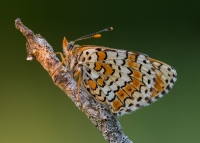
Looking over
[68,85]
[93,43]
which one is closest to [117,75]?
[68,85]

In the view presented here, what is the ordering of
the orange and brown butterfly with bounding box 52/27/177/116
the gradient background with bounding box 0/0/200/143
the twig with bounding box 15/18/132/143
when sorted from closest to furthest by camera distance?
the twig with bounding box 15/18/132/143 → the orange and brown butterfly with bounding box 52/27/177/116 → the gradient background with bounding box 0/0/200/143

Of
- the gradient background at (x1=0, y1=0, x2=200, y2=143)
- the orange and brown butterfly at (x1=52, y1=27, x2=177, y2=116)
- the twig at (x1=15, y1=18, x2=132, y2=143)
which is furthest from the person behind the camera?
the gradient background at (x1=0, y1=0, x2=200, y2=143)

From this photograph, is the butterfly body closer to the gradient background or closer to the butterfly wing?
the butterfly wing

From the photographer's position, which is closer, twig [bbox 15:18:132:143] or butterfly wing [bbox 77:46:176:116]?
twig [bbox 15:18:132:143]

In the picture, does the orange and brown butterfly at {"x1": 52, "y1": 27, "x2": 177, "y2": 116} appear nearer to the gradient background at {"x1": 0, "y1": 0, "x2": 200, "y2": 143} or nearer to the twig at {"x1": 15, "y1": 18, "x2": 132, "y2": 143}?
the twig at {"x1": 15, "y1": 18, "x2": 132, "y2": 143}

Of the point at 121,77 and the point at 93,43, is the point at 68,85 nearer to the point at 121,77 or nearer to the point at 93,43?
the point at 121,77

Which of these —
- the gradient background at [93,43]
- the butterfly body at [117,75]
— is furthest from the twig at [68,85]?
the gradient background at [93,43]

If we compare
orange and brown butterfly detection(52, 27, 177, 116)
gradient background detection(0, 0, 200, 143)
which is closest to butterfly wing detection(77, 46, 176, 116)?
orange and brown butterfly detection(52, 27, 177, 116)
